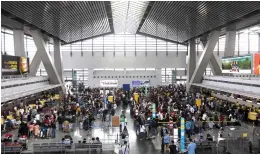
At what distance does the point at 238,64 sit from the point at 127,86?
593 inches

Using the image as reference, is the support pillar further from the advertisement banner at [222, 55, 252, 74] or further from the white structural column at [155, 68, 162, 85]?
the advertisement banner at [222, 55, 252, 74]

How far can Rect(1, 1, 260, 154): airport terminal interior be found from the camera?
44.3 feet

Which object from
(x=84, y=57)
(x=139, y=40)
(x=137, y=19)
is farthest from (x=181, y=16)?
(x=84, y=57)

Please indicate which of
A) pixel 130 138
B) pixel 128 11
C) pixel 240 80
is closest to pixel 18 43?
pixel 128 11

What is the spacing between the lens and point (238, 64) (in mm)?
25688

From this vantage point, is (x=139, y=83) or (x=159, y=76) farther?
(x=159, y=76)

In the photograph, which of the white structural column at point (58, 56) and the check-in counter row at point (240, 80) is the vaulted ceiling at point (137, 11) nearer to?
the check-in counter row at point (240, 80)

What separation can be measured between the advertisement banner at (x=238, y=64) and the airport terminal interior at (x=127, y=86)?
8 cm

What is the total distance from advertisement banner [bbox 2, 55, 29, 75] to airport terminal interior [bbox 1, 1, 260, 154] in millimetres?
94

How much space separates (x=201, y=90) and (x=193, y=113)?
19.8 meters

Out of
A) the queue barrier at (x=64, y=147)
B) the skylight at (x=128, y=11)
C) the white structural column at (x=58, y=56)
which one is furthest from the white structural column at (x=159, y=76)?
the queue barrier at (x=64, y=147)

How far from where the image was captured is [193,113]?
20.2 m

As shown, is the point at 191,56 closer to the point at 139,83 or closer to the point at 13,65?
the point at 139,83

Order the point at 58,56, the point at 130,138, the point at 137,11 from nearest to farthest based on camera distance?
the point at 130,138 < the point at 137,11 < the point at 58,56
